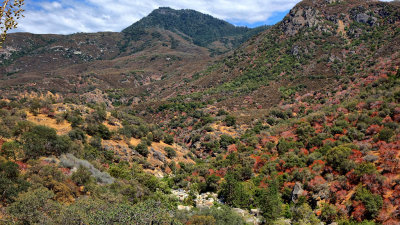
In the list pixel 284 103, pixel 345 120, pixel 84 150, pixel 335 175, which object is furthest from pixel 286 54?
pixel 84 150

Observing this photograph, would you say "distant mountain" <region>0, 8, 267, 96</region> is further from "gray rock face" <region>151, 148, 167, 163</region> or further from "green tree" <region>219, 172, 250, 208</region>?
"green tree" <region>219, 172, 250, 208</region>

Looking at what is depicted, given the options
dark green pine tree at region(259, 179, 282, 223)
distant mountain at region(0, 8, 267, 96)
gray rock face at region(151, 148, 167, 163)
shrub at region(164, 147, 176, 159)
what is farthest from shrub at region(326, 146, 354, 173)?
distant mountain at region(0, 8, 267, 96)

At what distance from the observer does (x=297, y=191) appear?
20.6 meters

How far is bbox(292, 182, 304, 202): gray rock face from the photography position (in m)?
20.3

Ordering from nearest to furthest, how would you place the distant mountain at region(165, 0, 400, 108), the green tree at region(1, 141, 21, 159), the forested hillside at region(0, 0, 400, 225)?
1. the forested hillside at region(0, 0, 400, 225)
2. the green tree at region(1, 141, 21, 159)
3. the distant mountain at region(165, 0, 400, 108)

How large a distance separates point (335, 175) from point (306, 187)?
2.60m

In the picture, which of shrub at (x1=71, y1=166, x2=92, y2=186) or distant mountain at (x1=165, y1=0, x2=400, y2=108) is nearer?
shrub at (x1=71, y1=166, x2=92, y2=186)

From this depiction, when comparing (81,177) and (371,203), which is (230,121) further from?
(81,177)

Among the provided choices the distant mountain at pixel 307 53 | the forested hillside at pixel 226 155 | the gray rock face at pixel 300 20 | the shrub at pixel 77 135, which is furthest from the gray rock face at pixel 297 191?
the gray rock face at pixel 300 20

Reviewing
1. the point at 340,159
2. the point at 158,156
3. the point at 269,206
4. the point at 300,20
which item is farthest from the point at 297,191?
the point at 300,20

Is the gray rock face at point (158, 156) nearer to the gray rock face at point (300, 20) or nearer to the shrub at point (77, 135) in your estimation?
the shrub at point (77, 135)

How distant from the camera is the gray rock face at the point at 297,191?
2031 centimetres

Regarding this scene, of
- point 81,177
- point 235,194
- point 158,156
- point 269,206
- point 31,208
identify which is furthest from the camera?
point 158,156

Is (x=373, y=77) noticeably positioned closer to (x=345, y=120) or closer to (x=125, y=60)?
(x=345, y=120)
